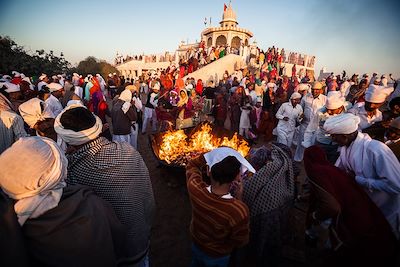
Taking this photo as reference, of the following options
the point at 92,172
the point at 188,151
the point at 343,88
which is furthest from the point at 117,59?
the point at 92,172

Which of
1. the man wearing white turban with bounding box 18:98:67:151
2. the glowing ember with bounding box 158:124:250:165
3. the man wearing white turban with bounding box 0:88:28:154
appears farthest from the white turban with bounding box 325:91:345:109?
the man wearing white turban with bounding box 0:88:28:154

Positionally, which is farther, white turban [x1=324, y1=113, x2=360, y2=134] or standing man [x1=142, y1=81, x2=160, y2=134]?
standing man [x1=142, y1=81, x2=160, y2=134]

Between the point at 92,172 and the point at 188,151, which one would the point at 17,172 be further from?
the point at 188,151

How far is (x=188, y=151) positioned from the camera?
5859 millimetres

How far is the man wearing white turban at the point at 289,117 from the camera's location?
6.74m

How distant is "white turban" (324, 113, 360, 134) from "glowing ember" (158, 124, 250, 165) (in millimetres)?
2880

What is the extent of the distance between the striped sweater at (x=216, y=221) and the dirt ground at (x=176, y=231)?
4.95 ft

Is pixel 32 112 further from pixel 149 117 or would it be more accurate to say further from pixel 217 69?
pixel 217 69

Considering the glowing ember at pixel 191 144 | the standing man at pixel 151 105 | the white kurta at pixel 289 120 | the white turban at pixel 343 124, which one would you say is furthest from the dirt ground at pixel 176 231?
the standing man at pixel 151 105

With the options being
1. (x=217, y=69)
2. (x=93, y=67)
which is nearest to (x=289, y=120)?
(x=217, y=69)

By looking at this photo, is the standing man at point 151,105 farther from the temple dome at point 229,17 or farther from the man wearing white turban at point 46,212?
the temple dome at point 229,17

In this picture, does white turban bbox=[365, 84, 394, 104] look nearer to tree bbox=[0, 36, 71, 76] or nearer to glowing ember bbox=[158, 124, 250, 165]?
glowing ember bbox=[158, 124, 250, 165]

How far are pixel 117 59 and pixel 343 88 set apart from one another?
43535 millimetres

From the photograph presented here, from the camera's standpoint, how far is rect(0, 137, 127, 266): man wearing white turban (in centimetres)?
132
